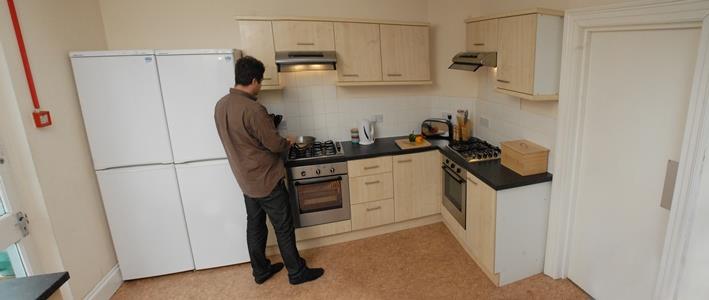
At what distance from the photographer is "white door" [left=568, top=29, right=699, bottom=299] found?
69.0 inches

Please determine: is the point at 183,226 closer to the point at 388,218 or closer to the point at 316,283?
the point at 316,283

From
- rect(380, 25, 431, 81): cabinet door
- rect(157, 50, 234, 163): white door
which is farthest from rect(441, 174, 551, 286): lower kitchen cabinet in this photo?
rect(157, 50, 234, 163): white door

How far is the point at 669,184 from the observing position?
1.77 metres

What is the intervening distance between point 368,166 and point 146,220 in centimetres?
186

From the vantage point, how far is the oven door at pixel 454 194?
9.46ft

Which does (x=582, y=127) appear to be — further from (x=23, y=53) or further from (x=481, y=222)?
(x=23, y=53)

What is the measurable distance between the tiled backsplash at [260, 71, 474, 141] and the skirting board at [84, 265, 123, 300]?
5.93 feet

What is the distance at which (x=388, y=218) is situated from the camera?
10.8 ft

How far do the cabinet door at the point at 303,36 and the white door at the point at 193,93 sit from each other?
504mm

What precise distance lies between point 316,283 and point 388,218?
936mm

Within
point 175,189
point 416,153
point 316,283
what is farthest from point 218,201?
point 416,153

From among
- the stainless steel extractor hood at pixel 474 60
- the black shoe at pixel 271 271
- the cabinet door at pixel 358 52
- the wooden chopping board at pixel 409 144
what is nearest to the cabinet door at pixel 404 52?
the cabinet door at pixel 358 52

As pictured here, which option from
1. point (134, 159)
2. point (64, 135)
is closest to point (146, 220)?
point (134, 159)

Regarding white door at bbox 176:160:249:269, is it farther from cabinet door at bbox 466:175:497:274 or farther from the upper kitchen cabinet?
the upper kitchen cabinet
